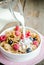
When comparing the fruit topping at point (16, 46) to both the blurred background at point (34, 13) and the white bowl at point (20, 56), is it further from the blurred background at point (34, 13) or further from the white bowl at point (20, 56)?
the blurred background at point (34, 13)

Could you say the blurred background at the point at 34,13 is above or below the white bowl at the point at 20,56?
above

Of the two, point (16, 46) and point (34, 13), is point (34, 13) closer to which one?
point (34, 13)

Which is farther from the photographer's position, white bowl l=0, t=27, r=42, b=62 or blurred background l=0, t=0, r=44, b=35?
blurred background l=0, t=0, r=44, b=35

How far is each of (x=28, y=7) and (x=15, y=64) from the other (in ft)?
1.51

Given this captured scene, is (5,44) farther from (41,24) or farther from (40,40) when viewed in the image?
(41,24)

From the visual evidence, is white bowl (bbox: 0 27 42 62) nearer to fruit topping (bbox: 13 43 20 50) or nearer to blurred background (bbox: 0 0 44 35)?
fruit topping (bbox: 13 43 20 50)

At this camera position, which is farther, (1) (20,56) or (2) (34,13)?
(2) (34,13)

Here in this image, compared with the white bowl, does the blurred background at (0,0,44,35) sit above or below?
above

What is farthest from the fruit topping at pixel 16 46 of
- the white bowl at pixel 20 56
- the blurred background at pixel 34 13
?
the blurred background at pixel 34 13

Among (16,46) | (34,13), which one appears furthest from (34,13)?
(16,46)

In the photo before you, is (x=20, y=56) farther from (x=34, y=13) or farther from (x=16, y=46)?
(x=34, y=13)

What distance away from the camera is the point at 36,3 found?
41.9 inches

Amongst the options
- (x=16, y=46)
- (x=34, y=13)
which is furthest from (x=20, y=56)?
(x=34, y=13)

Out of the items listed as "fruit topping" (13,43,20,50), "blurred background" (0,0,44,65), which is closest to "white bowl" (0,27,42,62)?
"fruit topping" (13,43,20,50)
